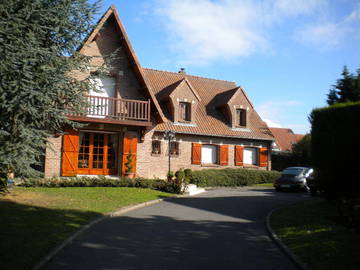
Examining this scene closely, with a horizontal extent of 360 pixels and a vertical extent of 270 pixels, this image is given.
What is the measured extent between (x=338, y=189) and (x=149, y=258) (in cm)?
733

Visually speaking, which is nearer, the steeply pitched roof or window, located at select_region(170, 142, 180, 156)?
window, located at select_region(170, 142, 180, 156)

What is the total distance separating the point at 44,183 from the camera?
608 inches

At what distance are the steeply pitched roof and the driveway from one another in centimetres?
1176

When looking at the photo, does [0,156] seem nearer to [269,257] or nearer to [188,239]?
[188,239]

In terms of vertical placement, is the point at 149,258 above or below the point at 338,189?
below

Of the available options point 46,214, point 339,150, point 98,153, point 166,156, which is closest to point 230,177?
point 166,156

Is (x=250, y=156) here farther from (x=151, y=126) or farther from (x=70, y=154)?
(x=70, y=154)

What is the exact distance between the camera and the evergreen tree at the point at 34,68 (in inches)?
307

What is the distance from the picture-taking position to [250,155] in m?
26.1

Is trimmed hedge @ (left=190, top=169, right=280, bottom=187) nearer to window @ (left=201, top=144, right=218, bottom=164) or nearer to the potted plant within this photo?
window @ (left=201, top=144, right=218, bottom=164)

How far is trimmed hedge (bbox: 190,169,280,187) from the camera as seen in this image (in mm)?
21094

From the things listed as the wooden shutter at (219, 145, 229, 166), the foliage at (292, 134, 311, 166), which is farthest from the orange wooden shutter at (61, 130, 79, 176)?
the foliage at (292, 134, 311, 166)

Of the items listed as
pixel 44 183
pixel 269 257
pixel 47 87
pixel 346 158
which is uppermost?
pixel 47 87

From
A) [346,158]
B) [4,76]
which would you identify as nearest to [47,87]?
[4,76]
